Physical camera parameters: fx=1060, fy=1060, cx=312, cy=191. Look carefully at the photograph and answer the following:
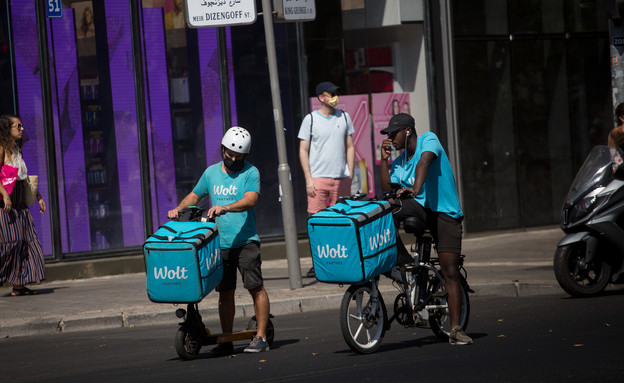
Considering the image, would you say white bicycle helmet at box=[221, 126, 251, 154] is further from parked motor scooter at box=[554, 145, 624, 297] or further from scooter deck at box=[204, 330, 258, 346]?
parked motor scooter at box=[554, 145, 624, 297]

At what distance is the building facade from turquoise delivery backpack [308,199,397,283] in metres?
6.84

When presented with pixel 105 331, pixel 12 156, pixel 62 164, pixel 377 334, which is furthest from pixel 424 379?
pixel 62 164

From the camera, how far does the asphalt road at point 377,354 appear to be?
6.72 meters

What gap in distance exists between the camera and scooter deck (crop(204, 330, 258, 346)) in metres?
7.92

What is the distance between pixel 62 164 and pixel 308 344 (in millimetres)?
6328

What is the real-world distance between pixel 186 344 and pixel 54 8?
23.0 ft

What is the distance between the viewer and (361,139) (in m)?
15.1

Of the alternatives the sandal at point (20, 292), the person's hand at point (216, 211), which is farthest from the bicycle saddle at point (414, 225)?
the sandal at point (20, 292)

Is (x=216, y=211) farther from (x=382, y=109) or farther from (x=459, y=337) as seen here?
(x=382, y=109)

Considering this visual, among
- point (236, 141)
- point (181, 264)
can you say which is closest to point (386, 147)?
point (236, 141)

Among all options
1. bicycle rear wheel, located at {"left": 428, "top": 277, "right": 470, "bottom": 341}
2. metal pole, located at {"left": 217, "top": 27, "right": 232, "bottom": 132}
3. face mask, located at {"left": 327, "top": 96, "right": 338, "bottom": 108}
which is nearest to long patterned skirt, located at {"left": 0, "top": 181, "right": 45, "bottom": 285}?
metal pole, located at {"left": 217, "top": 27, "right": 232, "bottom": 132}

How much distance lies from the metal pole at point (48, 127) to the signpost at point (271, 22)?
2.72 m

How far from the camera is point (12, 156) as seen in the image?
11859 millimetres

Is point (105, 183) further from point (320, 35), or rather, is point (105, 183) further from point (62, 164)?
point (320, 35)
